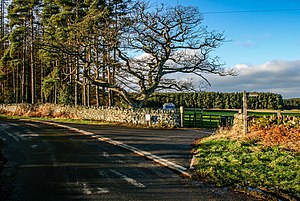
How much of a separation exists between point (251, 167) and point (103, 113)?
22116 mm

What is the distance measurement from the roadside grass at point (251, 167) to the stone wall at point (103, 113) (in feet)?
41.8

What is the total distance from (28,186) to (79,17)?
27516mm

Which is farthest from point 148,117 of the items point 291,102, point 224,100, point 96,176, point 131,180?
point 291,102

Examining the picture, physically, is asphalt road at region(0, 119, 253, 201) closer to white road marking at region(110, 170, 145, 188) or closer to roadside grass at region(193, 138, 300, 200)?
white road marking at region(110, 170, 145, 188)

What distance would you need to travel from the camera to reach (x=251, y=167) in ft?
29.3

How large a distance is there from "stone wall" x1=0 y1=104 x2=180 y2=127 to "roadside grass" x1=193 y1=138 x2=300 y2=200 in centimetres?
1274

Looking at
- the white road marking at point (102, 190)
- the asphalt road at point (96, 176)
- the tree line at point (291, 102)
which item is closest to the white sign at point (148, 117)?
the asphalt road at point (96, 176)

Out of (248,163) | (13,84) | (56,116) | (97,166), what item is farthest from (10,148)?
(13,84)

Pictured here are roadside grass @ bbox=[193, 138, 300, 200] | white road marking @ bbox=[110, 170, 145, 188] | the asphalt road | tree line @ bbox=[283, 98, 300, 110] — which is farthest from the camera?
tree line @ bbox=[283, 98, 300, 110]

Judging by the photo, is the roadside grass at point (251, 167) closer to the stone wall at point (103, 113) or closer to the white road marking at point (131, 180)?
the white road marking at point (131, 180)

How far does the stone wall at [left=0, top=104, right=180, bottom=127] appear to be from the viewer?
2502 centimetres

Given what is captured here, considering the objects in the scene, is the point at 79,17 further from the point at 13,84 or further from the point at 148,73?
the point at 13,84

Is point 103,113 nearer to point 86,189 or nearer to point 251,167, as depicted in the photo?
point 251,167

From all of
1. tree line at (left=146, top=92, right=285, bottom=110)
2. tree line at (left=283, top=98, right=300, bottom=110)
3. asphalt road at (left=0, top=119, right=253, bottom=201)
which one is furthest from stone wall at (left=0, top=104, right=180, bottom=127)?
tree line at (left=283, top=98, right=300, bottom=110)
